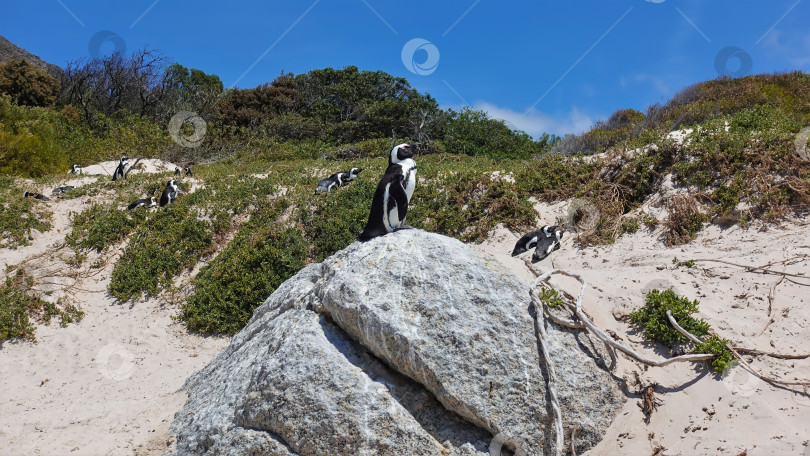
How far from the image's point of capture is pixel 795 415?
152 inches

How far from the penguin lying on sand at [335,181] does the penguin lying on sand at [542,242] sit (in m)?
5.11

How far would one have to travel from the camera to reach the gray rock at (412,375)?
4.09 m

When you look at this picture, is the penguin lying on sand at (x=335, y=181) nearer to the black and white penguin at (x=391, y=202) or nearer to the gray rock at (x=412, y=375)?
the black and white penguin at (x=391, y=202)

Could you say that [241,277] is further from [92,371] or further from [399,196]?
[399,196]

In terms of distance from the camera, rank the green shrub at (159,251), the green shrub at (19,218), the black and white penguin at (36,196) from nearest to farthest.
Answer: the green shrub at (159,251), the green shrub at (19,218), the black and white penguin at (36,196)

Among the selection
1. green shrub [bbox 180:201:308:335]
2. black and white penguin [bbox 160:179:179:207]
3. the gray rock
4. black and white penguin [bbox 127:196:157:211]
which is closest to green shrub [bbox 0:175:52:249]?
black and white penguin [bbox 127:196:157:211]

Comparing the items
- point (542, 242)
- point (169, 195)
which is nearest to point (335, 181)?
point (169, 195)

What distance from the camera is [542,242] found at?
8766mm

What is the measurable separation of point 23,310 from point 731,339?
36.8 ft

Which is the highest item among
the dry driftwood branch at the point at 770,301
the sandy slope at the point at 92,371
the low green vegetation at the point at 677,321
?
the dry driftwood branch at the point at 770,301

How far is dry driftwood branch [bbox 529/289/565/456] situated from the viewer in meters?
4.06

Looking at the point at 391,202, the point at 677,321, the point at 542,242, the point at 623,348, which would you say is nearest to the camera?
the point at 623,348

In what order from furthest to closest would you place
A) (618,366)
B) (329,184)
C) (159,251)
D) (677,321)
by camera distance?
1. (329,184)
2. (159,251)
3. (677,321)
4. (618,366)

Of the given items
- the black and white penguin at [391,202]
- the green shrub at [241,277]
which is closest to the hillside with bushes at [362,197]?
the green shrub at [241,277]
